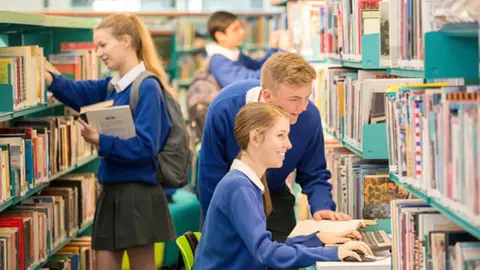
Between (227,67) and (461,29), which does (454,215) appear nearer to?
(461,29)

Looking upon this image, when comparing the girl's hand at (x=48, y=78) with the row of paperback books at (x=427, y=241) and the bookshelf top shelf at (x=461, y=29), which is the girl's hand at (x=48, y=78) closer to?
the row of paperback books at (x=427, y=241)

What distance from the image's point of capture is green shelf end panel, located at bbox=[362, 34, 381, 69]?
13.0 feet

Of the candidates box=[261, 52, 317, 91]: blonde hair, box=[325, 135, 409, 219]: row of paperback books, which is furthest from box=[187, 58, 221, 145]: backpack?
box=[261, 52, 317, 91]: blonde hair

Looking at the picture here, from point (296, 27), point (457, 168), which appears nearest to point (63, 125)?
point (296, 27)

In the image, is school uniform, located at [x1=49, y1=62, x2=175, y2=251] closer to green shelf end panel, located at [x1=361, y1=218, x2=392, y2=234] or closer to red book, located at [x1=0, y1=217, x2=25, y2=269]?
red book, located at [x1=0, y1=217, x2=25, y2=269]

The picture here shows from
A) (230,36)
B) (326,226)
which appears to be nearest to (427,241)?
(326,226)

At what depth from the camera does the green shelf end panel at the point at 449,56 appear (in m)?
2.87

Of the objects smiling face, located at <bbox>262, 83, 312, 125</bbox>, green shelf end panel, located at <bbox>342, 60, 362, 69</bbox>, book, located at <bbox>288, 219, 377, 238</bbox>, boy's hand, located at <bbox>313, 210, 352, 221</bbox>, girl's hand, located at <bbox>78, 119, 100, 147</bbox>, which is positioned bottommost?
book, located at <bbox>288, 219, 377, 238</bbox>

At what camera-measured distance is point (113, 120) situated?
484cm

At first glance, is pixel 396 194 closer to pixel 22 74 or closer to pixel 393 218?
pixel 393 218

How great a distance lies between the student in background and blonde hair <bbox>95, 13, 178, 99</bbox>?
2665 millimetres

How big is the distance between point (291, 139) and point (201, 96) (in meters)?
3.91

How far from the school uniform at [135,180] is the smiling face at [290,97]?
121 cm

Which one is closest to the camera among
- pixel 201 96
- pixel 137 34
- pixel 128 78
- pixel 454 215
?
pixel 454 215
